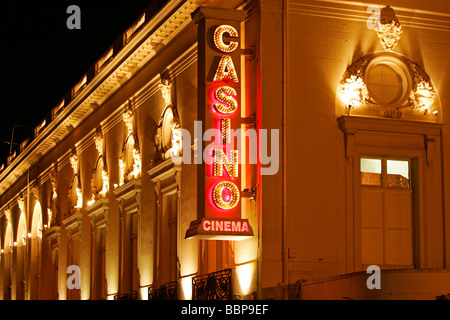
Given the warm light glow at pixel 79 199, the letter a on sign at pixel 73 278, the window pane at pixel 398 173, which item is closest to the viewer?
the window pane at pixel 398 173

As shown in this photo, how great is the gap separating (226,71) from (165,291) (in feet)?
28.8

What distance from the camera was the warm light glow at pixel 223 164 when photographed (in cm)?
2492

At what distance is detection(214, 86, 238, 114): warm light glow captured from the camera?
25094 millimetres

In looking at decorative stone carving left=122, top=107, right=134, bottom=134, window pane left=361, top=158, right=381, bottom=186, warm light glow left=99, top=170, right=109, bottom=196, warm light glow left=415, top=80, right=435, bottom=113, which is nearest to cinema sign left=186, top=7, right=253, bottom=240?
window pane left=361, top=158, right=381, bottom=186

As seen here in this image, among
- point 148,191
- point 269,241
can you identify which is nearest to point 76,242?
point 148,191

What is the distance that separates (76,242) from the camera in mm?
43094

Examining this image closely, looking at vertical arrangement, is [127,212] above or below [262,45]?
below

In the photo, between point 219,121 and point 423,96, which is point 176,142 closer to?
point 219,121

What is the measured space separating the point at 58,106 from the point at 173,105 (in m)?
19.1

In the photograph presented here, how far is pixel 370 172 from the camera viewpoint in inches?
1015

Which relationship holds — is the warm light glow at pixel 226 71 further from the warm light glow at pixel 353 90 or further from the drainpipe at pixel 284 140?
the warm light glow at pixel 353 90

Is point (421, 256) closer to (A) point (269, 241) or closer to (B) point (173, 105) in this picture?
(A) point (269, 241)

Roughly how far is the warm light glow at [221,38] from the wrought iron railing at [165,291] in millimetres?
8416

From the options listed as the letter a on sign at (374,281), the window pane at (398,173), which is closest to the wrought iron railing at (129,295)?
the window pane at (398,173)
